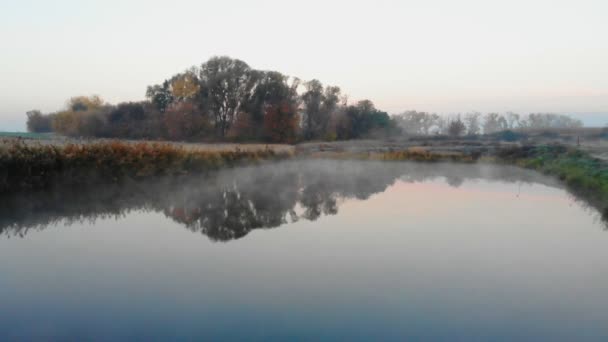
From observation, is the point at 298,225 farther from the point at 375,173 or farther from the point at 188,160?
the point at 375,173

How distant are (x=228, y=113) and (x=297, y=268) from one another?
1412 inches

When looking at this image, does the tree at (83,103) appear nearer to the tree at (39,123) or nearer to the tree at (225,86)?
the tree at (39,123)

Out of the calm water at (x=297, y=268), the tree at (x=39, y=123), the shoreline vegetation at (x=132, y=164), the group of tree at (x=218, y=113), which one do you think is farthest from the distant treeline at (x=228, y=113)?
the calm water at (x=297, y=268)

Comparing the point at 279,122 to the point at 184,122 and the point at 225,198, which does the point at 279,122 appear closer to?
the point at 184,122

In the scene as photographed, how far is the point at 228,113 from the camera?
135ft

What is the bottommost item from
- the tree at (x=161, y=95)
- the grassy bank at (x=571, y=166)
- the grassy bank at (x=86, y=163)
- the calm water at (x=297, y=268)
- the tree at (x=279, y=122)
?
the calm water at (x=297, y=268)

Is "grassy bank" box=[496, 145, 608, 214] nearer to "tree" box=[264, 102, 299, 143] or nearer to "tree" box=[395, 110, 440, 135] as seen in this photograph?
"tree" box=[264, 102, 299, 143]

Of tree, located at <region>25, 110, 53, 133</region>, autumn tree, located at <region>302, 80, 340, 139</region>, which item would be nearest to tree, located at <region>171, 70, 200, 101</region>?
autumn tree, located at <region>302, 80, 340, 139</region>

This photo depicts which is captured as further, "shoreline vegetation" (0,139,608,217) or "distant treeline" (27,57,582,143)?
"distant treeline" (27,57,582,143)

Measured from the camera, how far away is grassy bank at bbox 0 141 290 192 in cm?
1109

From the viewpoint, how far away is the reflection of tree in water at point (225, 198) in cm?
961

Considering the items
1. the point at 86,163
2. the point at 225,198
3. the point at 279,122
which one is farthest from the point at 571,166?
the point at 279,122

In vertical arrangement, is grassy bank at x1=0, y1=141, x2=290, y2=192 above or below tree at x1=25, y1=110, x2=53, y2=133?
below

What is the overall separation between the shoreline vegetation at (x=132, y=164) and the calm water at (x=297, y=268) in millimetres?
629
